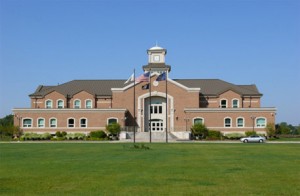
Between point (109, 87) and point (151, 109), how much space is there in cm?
1156

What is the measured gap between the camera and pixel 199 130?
70000 millimetres

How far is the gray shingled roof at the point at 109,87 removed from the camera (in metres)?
79.9

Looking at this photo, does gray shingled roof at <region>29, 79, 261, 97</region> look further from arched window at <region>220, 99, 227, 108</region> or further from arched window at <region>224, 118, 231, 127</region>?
arched window at <region>224, 118, 231, 127</region>

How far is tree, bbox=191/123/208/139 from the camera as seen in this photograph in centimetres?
7000

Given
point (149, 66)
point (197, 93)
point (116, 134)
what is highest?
A: point (149, 66)

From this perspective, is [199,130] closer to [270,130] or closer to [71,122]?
[270,130]

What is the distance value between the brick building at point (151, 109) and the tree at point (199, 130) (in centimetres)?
152

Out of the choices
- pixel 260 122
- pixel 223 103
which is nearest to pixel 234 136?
pixel 260 122
